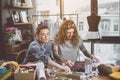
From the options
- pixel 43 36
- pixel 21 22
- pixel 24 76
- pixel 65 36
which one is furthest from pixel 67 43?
pixel 21 22

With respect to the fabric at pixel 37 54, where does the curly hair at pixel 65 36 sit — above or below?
above

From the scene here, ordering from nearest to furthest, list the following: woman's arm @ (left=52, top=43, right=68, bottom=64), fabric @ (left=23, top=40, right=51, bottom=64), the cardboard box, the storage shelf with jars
→ the cardboard box, fabric @ (left=23, top=40, right=51, bottom=64), woman's arm @ (left=52, top=43, right=68, bottom=64), the storage shelf with jars

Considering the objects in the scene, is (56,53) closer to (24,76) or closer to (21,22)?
(24,76)

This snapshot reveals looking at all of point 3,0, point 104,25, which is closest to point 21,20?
point 3,0

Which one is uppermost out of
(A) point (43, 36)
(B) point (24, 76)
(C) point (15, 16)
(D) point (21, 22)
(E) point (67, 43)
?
(C) point (15, 16)

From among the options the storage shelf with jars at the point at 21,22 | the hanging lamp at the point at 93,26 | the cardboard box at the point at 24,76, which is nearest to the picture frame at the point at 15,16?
the storage shelf with jars at the point at 21,22

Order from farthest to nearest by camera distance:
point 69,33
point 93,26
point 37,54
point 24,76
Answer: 1. point 93,26
2. point 69,33
3. point 37,54
4. point 24,76

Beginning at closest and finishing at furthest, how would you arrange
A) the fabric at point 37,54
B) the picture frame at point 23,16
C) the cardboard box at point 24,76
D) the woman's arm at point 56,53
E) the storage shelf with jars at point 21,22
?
the cardboard box at point 24,76 < the fabric at point 37,54 < the woman's arm at point 56,53 < the storage shelf with jars at point 21,22 < the picture frame at point 23,16

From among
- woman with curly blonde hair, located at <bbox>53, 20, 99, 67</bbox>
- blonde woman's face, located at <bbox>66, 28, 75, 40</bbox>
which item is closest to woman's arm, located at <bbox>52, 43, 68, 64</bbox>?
woman with curly blonde hair, located at <bbox>53, 20, 99, 67</bbox>

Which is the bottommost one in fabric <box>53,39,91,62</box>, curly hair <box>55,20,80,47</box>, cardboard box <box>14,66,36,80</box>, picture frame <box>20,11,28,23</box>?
cardboard box <box>14,66,36,80</box>

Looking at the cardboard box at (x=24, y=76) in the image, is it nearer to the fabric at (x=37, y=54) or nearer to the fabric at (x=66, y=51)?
the fabric at (x=37, y=54)

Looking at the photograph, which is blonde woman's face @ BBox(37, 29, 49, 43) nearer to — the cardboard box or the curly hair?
the curly hair

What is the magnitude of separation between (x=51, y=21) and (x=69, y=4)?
1.90 feet

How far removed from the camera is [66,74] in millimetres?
2049
